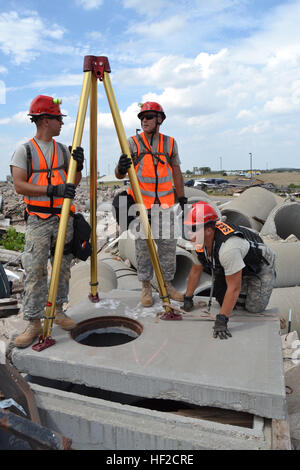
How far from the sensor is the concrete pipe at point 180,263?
5.46m

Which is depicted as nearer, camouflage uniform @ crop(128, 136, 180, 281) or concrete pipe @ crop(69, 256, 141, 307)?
camouflage uniform @ crop(128, 136, 180, 281)

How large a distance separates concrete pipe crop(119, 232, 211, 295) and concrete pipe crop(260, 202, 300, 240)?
7.12 ft

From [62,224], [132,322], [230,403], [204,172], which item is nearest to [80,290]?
[132,322]

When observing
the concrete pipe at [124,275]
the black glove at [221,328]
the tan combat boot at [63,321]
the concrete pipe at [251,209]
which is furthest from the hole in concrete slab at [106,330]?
the concrete pipe at [251,209]

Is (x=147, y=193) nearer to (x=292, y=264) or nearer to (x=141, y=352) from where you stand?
(x=141, y=352)

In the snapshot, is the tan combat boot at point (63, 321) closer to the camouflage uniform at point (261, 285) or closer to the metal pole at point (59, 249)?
the metal pole at point (59, 249)

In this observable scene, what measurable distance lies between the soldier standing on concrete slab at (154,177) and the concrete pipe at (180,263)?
53.1 inches

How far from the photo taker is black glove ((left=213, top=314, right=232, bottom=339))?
121 inches

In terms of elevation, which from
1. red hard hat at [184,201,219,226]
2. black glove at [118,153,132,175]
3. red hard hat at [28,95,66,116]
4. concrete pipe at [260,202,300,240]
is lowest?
concrete pipe at [260,202,300,240]

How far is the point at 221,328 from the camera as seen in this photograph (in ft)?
10.1

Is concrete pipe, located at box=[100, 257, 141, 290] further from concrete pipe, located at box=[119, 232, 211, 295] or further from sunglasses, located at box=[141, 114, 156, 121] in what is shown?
sunglasses, located at box=[141, 114, 156, 121]

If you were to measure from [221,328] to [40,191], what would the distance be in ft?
6.13

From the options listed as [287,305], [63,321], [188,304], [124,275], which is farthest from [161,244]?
[124,275]

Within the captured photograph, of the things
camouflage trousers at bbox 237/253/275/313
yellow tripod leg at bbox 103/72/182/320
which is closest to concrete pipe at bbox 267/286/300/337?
camouflage trousers at bbox 237/253/275/313
